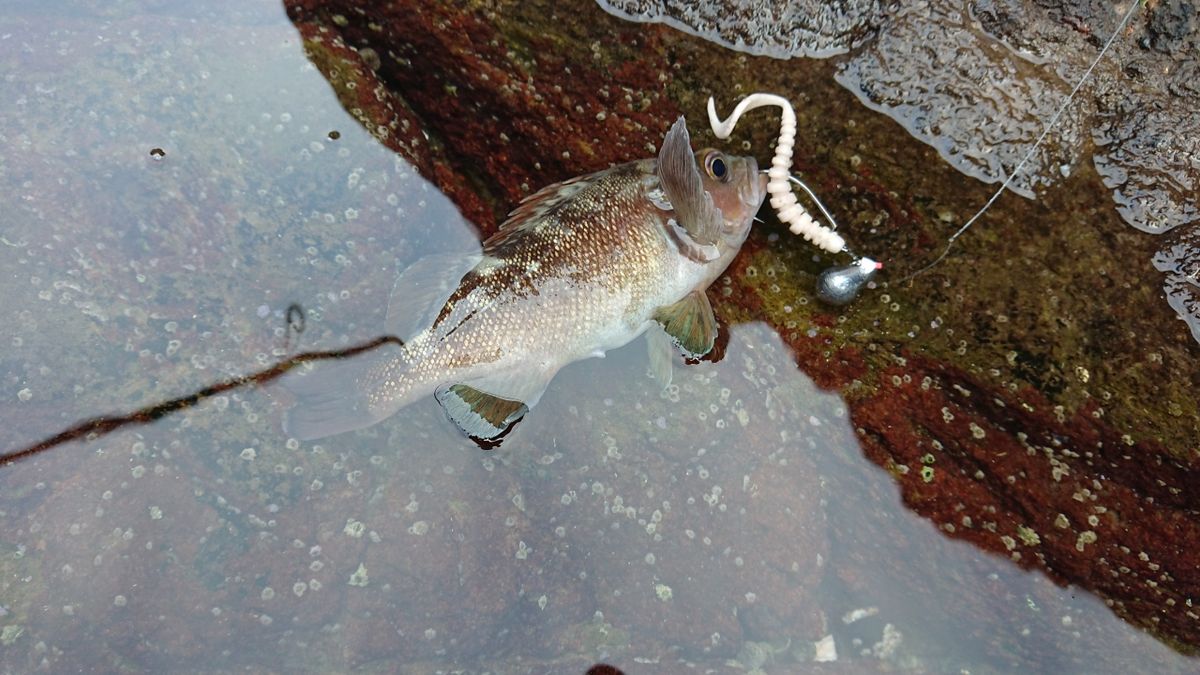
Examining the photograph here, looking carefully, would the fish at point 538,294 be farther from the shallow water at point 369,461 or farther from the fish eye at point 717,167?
the shallow water at point 369,461

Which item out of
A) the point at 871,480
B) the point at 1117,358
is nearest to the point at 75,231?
the point at 871,480

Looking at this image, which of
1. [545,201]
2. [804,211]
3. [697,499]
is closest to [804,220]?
[804,211]

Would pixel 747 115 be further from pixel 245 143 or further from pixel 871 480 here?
pixel 245 143

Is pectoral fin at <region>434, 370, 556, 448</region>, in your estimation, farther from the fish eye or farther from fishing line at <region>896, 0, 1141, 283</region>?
fishing line at <region>896, 0, 1141, 283</region>

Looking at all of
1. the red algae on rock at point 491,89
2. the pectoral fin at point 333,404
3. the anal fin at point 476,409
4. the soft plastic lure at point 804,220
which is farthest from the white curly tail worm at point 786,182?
the pectoral fin at point 333,404

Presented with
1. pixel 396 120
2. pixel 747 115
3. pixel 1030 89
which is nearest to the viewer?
pixel 1030 89

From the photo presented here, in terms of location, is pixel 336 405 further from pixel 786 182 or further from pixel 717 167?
pixel 786 182
